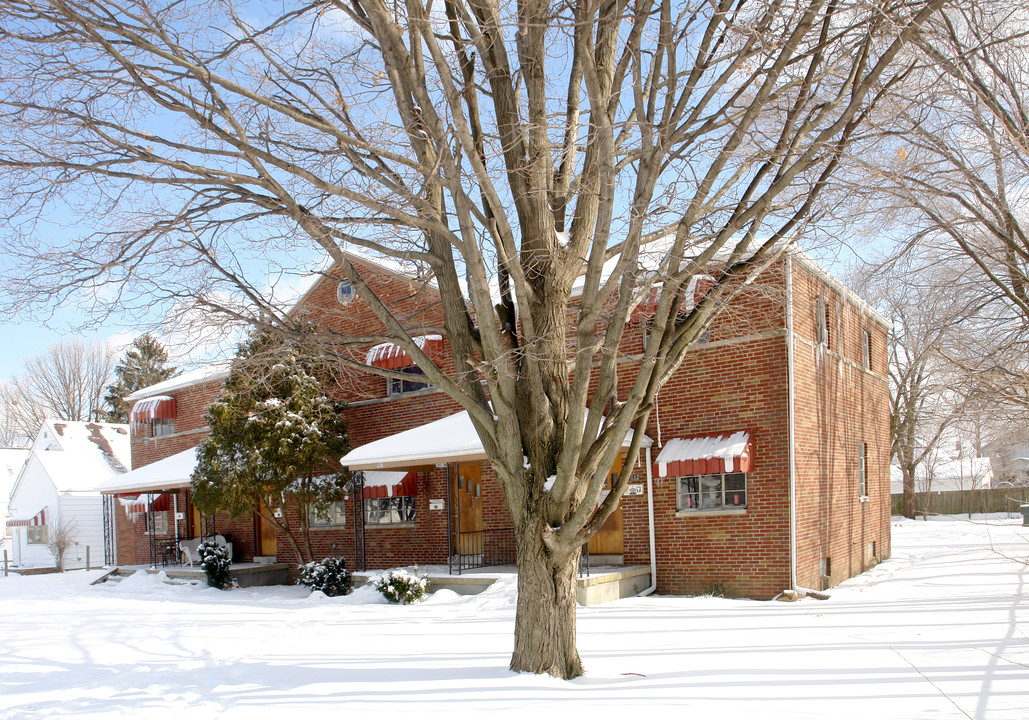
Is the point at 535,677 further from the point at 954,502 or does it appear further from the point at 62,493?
the point at 954,502

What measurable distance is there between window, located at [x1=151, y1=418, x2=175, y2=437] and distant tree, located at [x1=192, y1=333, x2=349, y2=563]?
826 cm

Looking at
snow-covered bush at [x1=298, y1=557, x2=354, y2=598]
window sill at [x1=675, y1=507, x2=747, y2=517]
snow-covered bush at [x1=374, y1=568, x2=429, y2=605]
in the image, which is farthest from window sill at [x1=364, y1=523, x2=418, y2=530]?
window sill at [x1=675, y1=507, x2=747, y2=517]

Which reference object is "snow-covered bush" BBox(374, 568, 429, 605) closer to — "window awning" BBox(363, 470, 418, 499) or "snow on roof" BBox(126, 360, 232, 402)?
"window awning" BBox(363, 470, 418, 499)

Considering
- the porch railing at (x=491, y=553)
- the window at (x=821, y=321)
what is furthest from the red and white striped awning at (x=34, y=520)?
the window at (x=821, y=321)

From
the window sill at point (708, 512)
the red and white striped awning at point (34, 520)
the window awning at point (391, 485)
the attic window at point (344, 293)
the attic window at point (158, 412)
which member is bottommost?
the red and white striped awning at point (34, 520)

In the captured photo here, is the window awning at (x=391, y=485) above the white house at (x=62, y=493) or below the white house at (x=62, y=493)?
above

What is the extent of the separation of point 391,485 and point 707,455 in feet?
23.3

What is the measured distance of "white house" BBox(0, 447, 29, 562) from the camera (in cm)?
3978

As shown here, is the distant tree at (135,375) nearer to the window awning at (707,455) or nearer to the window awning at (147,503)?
the window awning at (147,503)

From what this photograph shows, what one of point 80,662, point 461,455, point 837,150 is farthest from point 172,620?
point 837,150

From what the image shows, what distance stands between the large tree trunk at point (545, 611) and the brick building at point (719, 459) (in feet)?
13.9

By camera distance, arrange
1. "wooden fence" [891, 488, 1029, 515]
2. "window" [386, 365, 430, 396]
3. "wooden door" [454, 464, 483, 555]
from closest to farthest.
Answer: "wooden door" [454, 464, 483, 555]
"window" [386, 365, 430, 396]
"wooden fence" [891, 488, 1029, 515]

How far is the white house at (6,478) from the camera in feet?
131

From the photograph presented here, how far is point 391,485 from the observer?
54.8ft
